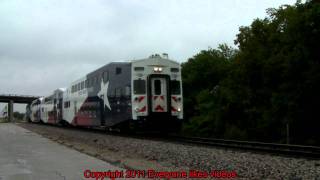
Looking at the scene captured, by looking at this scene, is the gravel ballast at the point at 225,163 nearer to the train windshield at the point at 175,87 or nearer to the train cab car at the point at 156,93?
the train cab car at the point at 156,93

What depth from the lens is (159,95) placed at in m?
25.0

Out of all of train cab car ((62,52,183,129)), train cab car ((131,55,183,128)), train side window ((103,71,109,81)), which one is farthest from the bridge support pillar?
train cab car ((131,55,183,128))

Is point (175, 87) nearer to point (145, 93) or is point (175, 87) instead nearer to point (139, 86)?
point (145, 93)

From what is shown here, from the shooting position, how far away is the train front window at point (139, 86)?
24.8 meters

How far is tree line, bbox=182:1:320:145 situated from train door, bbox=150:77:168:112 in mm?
5304

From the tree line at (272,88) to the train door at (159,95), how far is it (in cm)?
530

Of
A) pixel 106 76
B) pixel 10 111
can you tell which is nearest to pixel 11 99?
pixel 10 111

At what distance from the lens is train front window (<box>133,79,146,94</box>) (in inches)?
976

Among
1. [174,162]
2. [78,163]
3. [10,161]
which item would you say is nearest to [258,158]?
[174,162]

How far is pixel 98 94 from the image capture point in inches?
1215

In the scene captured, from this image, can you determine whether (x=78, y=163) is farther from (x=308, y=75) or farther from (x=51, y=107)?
(x=51, y=107)

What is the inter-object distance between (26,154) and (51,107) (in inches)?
1487

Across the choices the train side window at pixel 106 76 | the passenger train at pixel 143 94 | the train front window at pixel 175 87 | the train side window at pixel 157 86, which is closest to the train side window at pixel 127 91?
the passenger train at pixel 143 94

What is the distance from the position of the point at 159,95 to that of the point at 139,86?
1.08 m
